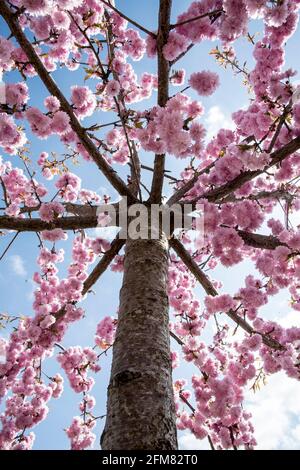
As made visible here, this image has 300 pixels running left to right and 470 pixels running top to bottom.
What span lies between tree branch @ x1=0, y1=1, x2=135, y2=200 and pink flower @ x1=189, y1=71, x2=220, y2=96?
143 centimetres

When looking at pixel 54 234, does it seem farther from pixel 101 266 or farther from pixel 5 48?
pixel 5 48

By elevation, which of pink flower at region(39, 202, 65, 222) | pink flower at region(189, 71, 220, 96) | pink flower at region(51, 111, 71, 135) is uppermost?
pink flower at region(189, 71, 220, 96)

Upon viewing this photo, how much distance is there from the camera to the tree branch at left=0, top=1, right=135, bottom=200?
335 centimetres

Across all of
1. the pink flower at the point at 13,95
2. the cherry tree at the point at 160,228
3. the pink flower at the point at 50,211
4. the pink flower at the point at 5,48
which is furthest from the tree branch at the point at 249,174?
the pink flower at the point at 5,48

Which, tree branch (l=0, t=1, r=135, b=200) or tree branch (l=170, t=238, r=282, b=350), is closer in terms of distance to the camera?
tree branch (l=0, t=1, r=135, b=200)

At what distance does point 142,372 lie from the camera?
7.64ft

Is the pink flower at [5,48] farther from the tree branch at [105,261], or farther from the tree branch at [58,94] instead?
the tree branch at [105,261]

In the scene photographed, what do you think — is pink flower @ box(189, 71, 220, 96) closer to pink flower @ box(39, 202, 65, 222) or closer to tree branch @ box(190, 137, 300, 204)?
tree branch @ box(190, 137, 300, 204)

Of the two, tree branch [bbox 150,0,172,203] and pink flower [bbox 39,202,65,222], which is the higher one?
tree branch [bbox 150,0,172,203]

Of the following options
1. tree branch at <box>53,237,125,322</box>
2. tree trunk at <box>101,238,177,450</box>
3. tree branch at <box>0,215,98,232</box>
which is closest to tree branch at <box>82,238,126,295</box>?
Answer: tree branch at <box>53,237,125,322</box>

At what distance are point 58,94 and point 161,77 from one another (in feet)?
4.01

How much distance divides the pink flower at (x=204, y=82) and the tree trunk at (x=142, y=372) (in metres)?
2.29
